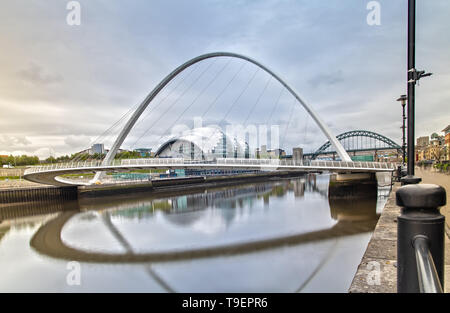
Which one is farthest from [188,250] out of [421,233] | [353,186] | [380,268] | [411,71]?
[353,186]

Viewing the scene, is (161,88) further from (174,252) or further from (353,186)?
(174,252)

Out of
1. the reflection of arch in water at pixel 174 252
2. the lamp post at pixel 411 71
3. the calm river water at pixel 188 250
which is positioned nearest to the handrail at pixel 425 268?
the lamp post at pixel 411 71

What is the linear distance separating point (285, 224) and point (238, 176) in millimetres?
37795

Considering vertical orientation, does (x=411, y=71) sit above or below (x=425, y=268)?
above

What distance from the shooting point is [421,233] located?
1.06 metres

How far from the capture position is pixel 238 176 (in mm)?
54125

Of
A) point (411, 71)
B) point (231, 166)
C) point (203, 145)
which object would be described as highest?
point (203, 145)

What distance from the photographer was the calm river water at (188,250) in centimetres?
880

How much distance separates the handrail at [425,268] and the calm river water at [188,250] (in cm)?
775

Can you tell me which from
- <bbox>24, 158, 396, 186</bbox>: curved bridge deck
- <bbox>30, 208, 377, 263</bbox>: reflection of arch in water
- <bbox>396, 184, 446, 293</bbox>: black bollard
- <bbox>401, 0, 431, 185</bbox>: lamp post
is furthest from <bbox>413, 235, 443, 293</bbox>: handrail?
<bbox>24, 158, 396, 186</bbox>: curved bridge deck

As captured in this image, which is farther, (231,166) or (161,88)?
(161,88)

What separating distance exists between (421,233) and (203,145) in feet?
210

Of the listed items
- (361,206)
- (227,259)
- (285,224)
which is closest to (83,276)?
(227,259)

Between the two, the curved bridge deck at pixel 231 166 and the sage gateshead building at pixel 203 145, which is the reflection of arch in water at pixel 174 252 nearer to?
the curved bridge deck at pixel 231 166
